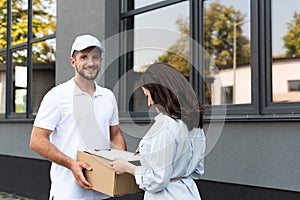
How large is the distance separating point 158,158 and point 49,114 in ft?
2.73

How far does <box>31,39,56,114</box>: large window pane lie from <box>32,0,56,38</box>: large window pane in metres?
0.21

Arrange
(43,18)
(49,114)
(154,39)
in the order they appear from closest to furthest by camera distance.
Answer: (49,114) → (154,39) → (43,18)

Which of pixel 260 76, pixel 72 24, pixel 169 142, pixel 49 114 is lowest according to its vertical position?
pixel 169 142

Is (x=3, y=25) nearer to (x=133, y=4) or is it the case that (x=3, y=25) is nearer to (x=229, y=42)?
(x=133, y=4)

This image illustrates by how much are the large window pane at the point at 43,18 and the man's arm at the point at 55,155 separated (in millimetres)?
5050

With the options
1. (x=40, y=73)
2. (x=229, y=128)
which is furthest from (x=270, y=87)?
(x=40, y=73)

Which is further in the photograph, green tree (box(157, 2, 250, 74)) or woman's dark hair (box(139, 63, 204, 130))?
green tree (box(157, 2, 250, 74))

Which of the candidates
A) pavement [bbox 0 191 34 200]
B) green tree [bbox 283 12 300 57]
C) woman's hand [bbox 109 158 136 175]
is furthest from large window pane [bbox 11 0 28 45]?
woman's hand [bbox 109 158 136 175]

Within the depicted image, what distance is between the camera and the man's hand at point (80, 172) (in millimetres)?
2613

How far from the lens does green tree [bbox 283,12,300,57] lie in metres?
5.77

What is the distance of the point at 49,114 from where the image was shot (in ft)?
9.02

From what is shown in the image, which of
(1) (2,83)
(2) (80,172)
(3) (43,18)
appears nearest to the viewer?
(2) (80,172)

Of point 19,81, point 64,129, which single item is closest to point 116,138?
point 64,129

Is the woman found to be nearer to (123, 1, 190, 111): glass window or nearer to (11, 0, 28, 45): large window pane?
(123, 1, 190, 111): glass window
